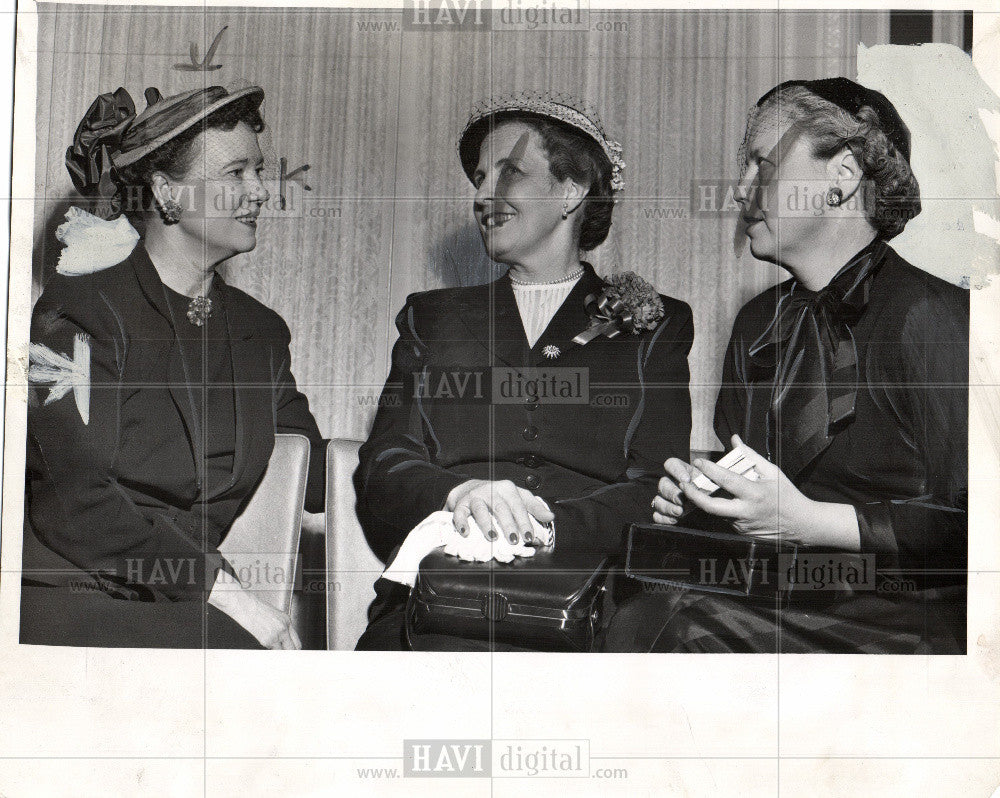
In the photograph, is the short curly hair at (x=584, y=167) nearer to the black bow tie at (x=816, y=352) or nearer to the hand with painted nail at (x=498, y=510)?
the black bow tie at (x=816, y=352)

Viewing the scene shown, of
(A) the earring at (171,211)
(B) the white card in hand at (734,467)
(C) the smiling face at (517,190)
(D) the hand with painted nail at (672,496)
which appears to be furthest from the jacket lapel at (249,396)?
(B) the white card in hand at (734,467)

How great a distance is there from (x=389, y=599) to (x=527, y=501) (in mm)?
574

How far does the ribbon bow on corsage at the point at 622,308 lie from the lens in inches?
110

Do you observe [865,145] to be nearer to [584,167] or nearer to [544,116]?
[584,167]

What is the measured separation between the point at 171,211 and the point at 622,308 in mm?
1577

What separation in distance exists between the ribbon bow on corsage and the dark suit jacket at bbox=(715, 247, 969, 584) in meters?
0.30

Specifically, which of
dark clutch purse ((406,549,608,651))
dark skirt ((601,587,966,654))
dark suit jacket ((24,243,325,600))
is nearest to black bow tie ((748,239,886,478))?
dark skirt ((601,587,966,654))

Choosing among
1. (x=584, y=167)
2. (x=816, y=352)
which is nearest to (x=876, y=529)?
(x=816, y=352)

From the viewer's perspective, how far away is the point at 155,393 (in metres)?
2.81

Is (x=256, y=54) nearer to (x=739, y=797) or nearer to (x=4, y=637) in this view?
(x=4, y=637)

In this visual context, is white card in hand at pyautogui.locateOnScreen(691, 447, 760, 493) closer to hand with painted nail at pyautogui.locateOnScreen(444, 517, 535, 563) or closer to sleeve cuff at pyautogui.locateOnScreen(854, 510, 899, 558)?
sleeve cuff at pyautogui.locateOnScreen(854, 510, 899, 558)

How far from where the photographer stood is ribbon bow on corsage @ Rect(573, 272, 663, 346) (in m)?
2.78

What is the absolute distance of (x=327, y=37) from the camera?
9.37 ft

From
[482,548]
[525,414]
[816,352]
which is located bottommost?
[482,548]
